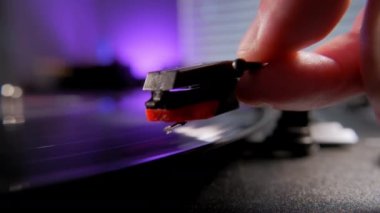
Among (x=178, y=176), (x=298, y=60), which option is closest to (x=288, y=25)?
(x=298, y=60)

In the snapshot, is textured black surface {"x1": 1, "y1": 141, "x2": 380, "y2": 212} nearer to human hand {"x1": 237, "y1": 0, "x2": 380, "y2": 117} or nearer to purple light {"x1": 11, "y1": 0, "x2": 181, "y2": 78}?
human hand {"x1": 237, "y1": 0, "x2": 380, "y2": 117}

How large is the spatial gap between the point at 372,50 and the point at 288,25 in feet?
0.21

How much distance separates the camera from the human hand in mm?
290

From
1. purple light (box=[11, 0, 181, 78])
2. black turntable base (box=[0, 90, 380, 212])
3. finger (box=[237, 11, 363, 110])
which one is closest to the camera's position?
black turntable base (box=[0, 90, 380, 212])

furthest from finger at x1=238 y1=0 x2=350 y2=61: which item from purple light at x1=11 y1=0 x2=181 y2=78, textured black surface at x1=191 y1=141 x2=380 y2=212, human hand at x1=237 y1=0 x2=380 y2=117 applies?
purple light at x1=11 y1=0 x2=181 y2=78

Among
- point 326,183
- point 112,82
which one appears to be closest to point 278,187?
point 326,183

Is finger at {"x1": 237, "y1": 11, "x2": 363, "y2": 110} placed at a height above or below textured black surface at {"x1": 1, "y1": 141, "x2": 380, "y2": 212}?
above

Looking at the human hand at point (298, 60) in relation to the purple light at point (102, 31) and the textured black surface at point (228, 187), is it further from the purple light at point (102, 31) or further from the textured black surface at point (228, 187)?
the purple light at point (102, 31)

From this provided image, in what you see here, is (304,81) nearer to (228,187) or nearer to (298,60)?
(298,60)

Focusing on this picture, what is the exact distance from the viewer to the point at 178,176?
28cm

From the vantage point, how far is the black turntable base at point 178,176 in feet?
0.67

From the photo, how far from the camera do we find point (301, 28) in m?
0.30

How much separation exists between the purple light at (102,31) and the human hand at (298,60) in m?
1.80

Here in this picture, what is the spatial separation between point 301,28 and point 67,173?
8.2 inches
